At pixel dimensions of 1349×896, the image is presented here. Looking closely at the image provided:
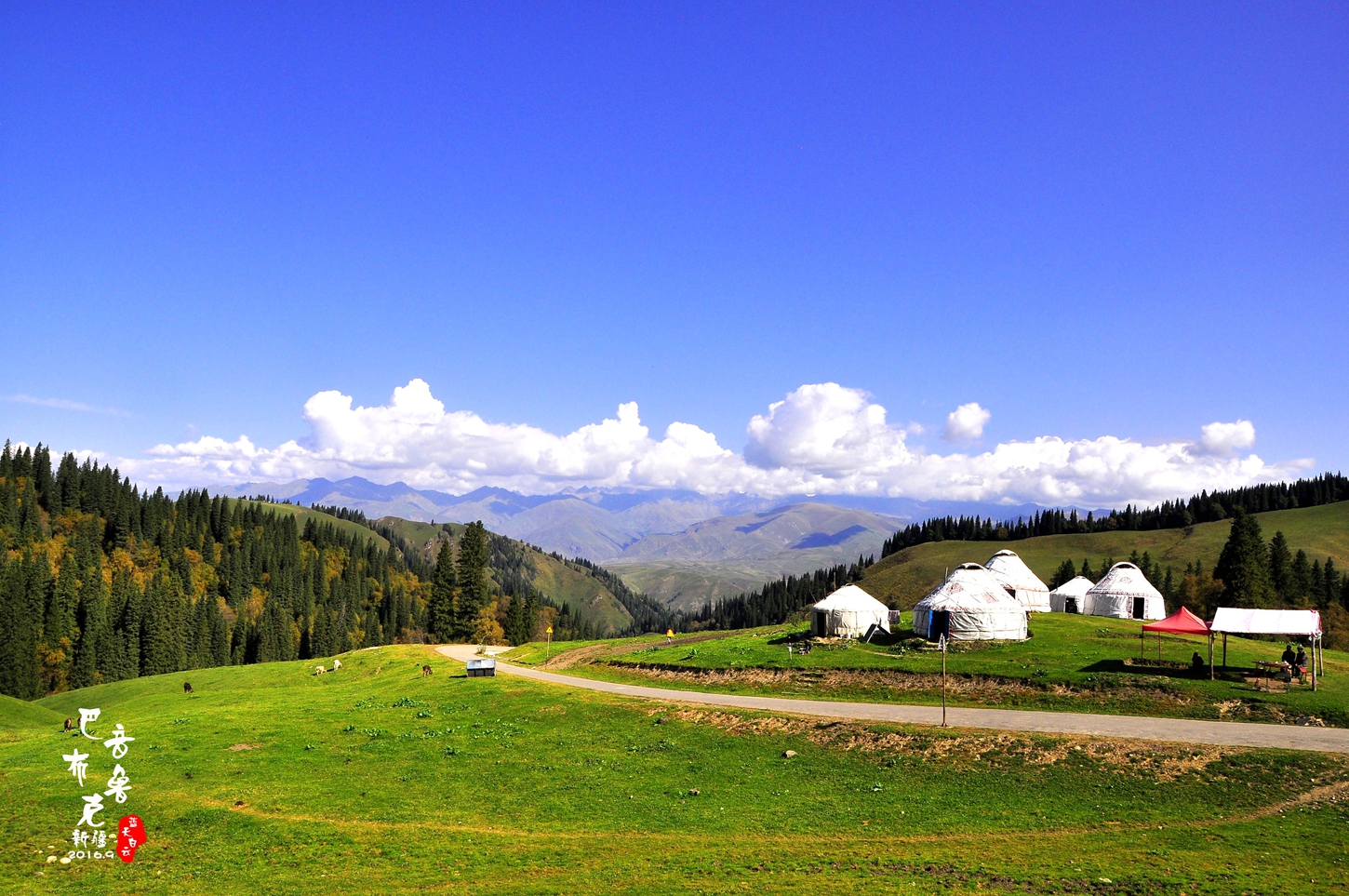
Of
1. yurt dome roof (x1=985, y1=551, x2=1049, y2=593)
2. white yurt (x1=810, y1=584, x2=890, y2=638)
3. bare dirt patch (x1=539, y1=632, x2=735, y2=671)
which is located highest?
yurt dome roof (x1=985, y1=551, x2=1049, y2=593)

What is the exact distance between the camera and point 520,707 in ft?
153

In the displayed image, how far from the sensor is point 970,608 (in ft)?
204

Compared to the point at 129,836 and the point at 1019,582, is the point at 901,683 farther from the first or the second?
the point at 1019,582

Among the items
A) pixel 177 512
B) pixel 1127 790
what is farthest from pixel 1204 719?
pixel 177 512

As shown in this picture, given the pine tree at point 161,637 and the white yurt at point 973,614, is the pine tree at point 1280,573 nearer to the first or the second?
the white yurt at point 973,614

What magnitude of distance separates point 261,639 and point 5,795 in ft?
420

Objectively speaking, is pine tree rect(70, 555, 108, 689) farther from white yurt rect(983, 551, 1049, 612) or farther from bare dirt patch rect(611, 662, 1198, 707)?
white yurt rect(983, 551, 1049, 612)

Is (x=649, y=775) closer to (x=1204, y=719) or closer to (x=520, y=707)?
(x=520, y=707)

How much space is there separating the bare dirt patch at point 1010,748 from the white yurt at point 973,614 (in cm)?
2891

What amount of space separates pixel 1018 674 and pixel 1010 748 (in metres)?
16.6

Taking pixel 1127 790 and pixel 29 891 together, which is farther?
pixel 1127 790

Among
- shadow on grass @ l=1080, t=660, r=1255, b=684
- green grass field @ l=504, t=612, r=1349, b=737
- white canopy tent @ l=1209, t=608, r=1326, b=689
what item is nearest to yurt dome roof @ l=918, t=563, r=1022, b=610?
green grass field @ l=504, t=612, r=1349, b=737

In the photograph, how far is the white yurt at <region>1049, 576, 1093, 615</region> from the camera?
9300cm

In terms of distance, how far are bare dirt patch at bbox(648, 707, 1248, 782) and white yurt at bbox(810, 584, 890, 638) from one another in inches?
1210
